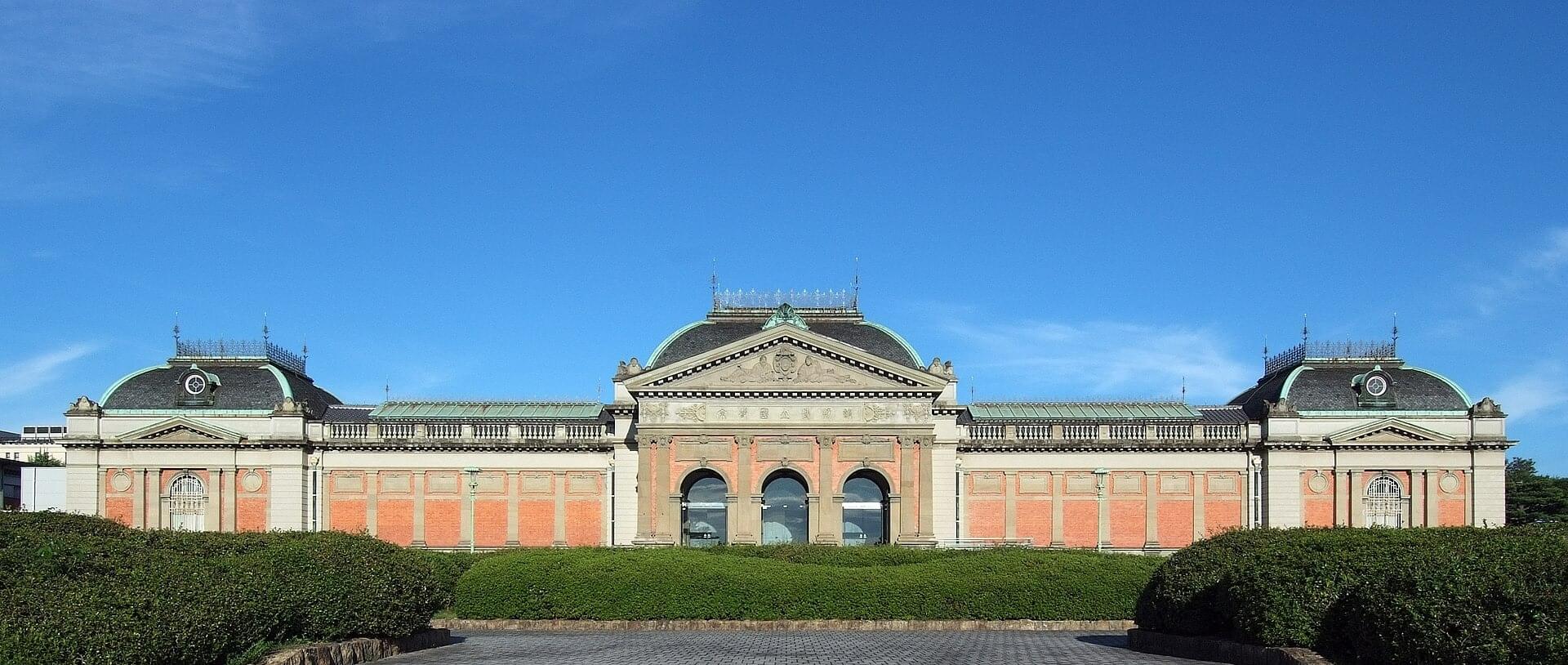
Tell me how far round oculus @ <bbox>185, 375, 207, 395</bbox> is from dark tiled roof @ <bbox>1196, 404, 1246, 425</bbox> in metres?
46.5

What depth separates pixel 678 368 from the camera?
206 feet

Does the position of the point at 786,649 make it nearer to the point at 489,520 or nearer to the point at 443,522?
the point at 489,520

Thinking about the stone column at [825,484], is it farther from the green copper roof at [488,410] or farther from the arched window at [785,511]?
the green copper roof at [488,410]

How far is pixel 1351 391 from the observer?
68.4 metres

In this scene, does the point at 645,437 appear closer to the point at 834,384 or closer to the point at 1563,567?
the point at 834,384

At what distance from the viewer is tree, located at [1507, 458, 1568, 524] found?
3246 inches

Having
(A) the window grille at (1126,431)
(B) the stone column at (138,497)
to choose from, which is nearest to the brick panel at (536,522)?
(B) the stone column at (138,497)

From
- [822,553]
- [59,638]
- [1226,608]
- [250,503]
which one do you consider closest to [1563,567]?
[1226,608]

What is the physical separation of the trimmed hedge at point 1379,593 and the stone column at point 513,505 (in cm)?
4334

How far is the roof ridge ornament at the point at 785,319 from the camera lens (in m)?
63.3

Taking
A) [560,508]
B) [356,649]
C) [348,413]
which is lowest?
[560,508]

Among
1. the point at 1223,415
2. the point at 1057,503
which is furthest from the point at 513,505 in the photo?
the point at 1223,415

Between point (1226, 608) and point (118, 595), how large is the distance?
59.2 ft

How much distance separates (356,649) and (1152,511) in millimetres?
49538
